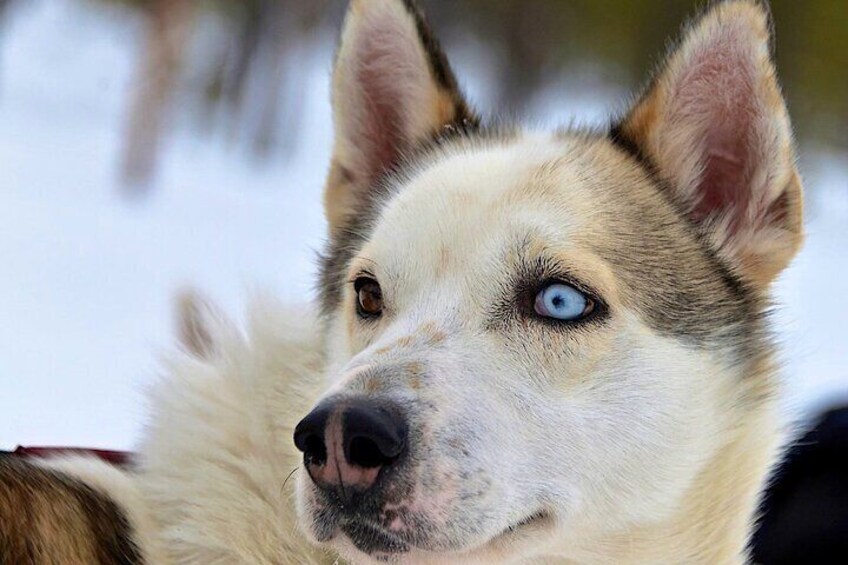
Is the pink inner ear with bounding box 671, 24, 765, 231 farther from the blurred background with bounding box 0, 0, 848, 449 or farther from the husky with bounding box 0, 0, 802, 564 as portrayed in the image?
the blurred background with bounding box 0, 0, 848, 449

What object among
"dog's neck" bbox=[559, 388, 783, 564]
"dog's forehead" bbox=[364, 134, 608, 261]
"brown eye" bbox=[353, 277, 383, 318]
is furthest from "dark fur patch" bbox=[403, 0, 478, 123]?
"dog's neck" bbox=[559, 388, 783, 564]

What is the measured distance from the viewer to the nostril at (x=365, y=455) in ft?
3.22

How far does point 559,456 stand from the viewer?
1109 millimetres

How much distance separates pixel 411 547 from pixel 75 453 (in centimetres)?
69

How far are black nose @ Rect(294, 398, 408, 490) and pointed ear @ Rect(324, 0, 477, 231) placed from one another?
0.69m

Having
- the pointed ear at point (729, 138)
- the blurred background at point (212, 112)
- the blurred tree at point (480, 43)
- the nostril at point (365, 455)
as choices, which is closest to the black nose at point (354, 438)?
the nostril at point (365, 455)

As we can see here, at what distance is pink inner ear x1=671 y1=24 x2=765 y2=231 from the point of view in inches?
52.7

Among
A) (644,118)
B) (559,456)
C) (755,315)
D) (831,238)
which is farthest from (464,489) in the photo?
(831,238)

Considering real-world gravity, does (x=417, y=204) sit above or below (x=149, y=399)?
above

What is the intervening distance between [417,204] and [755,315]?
528mm

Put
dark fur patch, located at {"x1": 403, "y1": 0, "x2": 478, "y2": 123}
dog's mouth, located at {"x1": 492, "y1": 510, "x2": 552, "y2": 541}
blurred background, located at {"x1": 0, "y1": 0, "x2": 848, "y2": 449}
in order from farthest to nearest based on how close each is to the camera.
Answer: blurred background, located at {"x1": 0, "y1": 0, "x2": 848, "y2": 449}, dark fur patch, located at {"x1": 403, "y1": 0, "x2": 478, "y2": 123}, dog's mouth, located at {"x1": 492, "y1": 510, "x2": 552, "y2": 541}

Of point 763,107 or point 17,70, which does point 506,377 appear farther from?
point 17,70

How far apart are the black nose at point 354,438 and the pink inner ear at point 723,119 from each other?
69 cm

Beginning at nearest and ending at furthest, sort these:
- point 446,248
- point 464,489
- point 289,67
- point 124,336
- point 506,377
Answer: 1. point 464,489
2. point 506,377
3. point 446,248
4. point 124,336
5. point 289,67
